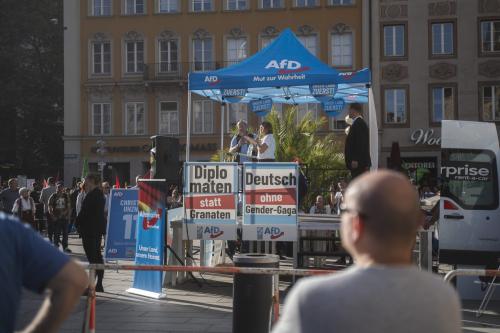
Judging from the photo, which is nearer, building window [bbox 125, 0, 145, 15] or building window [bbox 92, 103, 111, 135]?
building window [bbox 125, 0, 145, 15]

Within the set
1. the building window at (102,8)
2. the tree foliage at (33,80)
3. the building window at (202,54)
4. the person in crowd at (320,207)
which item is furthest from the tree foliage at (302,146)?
the tree foliage at (33,80)

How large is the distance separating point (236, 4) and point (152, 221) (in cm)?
3178

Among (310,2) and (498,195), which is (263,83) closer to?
(498,195)

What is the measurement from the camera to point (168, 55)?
42000 millimetres

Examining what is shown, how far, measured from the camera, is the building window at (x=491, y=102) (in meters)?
36.8

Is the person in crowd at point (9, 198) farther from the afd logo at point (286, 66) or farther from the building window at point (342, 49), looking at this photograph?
the building window at point (342, 49)

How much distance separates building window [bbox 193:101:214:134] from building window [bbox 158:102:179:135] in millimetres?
1131

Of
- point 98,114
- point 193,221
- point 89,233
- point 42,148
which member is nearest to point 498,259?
point 193,221

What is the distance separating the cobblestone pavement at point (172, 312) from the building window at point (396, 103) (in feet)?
87.7

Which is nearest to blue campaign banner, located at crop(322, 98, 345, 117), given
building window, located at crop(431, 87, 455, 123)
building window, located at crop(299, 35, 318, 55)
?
building window, located at crop(431, 87, 455, 123)

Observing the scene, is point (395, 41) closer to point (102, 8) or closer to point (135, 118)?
point (135, 118)

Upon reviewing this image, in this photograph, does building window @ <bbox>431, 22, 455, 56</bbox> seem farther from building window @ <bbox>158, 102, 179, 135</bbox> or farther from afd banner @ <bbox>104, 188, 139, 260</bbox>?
afd banner @ <bbox>104, 188, 139, 260</bbox>

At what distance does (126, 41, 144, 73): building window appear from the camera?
138 ft

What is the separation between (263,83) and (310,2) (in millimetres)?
28476
